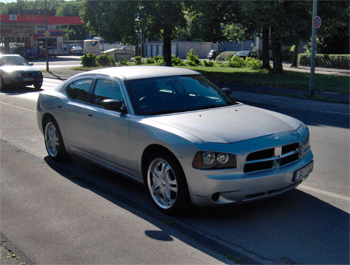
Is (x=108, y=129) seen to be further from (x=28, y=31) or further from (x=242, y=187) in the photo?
(x=28, y=31)

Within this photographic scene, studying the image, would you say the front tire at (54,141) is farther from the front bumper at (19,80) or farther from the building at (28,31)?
the building at (28,31)

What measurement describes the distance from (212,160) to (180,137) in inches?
16.5

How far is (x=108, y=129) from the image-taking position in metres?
5.69

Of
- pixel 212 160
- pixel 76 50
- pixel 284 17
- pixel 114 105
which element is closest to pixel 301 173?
pixel 212 160

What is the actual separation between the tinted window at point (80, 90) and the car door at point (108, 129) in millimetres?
217

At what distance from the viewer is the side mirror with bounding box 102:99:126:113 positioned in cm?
546

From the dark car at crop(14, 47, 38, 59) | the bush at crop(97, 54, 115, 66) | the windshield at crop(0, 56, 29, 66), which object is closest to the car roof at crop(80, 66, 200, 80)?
the windshield at crop(0, 56, 29, 66)

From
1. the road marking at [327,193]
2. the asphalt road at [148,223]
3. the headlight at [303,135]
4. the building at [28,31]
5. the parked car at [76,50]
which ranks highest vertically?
the building at [28,31]

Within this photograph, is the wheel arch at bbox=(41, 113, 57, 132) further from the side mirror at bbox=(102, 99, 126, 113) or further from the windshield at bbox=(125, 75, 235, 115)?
the windshield at bbox=(125, 75, 235, 115)

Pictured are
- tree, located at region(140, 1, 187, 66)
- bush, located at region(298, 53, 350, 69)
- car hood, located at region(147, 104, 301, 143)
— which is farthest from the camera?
bush, located at region(298, 53, 350, 69)

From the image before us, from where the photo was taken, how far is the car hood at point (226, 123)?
15.0ft

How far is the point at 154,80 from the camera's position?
5.86 meters

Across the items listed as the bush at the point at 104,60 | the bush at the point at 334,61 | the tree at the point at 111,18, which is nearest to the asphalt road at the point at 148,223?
the tree at the point at 111,18

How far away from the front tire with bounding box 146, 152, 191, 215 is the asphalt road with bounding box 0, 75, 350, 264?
149 millimetres
